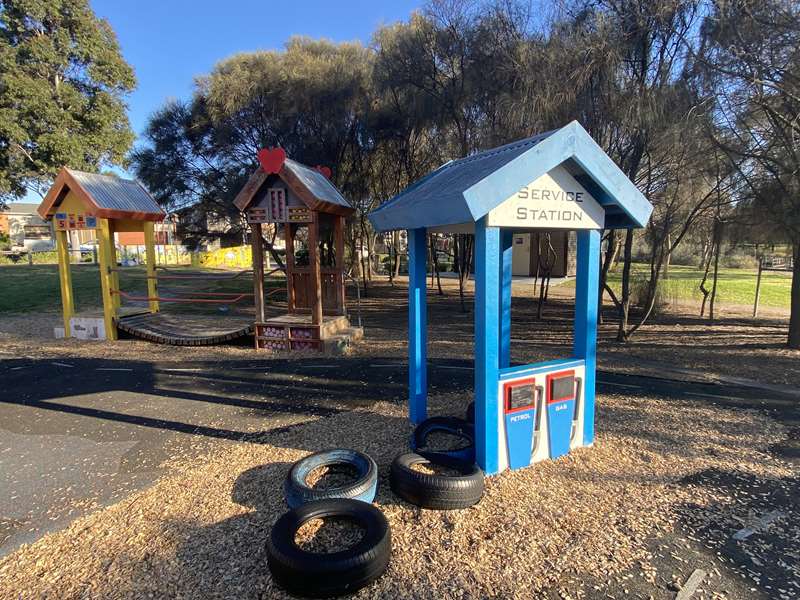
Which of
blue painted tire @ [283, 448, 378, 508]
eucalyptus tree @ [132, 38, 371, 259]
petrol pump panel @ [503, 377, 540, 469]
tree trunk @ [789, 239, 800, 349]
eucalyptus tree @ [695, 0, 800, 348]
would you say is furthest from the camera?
eucalyptus tree @ [132, 38, 371, 259]

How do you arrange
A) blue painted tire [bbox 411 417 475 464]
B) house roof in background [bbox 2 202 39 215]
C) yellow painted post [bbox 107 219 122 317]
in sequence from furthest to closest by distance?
1. house roof in background [bbox 2 202 39 215]
2. yellow painted post [bbox 107 219 122 317]
3. blue painted tire [bbox 411 417 475 464]

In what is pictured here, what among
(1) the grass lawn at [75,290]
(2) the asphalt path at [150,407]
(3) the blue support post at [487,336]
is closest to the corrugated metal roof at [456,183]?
(3) the blue support post at [487,336]

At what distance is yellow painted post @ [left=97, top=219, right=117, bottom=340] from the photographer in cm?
965

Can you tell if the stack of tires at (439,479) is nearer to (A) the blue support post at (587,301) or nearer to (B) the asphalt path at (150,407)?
(A) the blue support post at (587,301)

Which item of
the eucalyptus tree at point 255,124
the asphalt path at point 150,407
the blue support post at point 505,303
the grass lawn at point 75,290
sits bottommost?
the asphalt path at point 150,407

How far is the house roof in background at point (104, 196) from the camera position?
9.41 m

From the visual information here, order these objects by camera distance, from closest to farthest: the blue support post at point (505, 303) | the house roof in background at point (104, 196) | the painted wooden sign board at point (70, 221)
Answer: the blue support post at point (505, 303) < the house roof in background at point (104, 196) < the painted wooden sign board at point (70, 221)

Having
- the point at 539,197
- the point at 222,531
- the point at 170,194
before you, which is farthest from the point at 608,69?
the point at 170,194

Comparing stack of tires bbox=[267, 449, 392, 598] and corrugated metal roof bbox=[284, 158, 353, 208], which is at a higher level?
corrugated metal roof bbox=[284, 158, 353, 208]

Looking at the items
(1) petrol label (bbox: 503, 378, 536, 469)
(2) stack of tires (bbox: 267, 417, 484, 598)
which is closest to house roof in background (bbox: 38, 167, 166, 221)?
(2) stack of tires (bbox: 267, 417, 484, 598)

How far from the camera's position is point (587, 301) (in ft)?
13.1

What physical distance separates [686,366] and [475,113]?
24.7 feet

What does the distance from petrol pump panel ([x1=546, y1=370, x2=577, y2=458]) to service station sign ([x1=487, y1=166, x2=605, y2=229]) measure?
1273mm

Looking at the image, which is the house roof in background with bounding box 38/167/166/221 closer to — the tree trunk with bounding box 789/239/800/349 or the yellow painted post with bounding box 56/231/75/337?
the yellow painted post with bounding box 56/231/75/337
